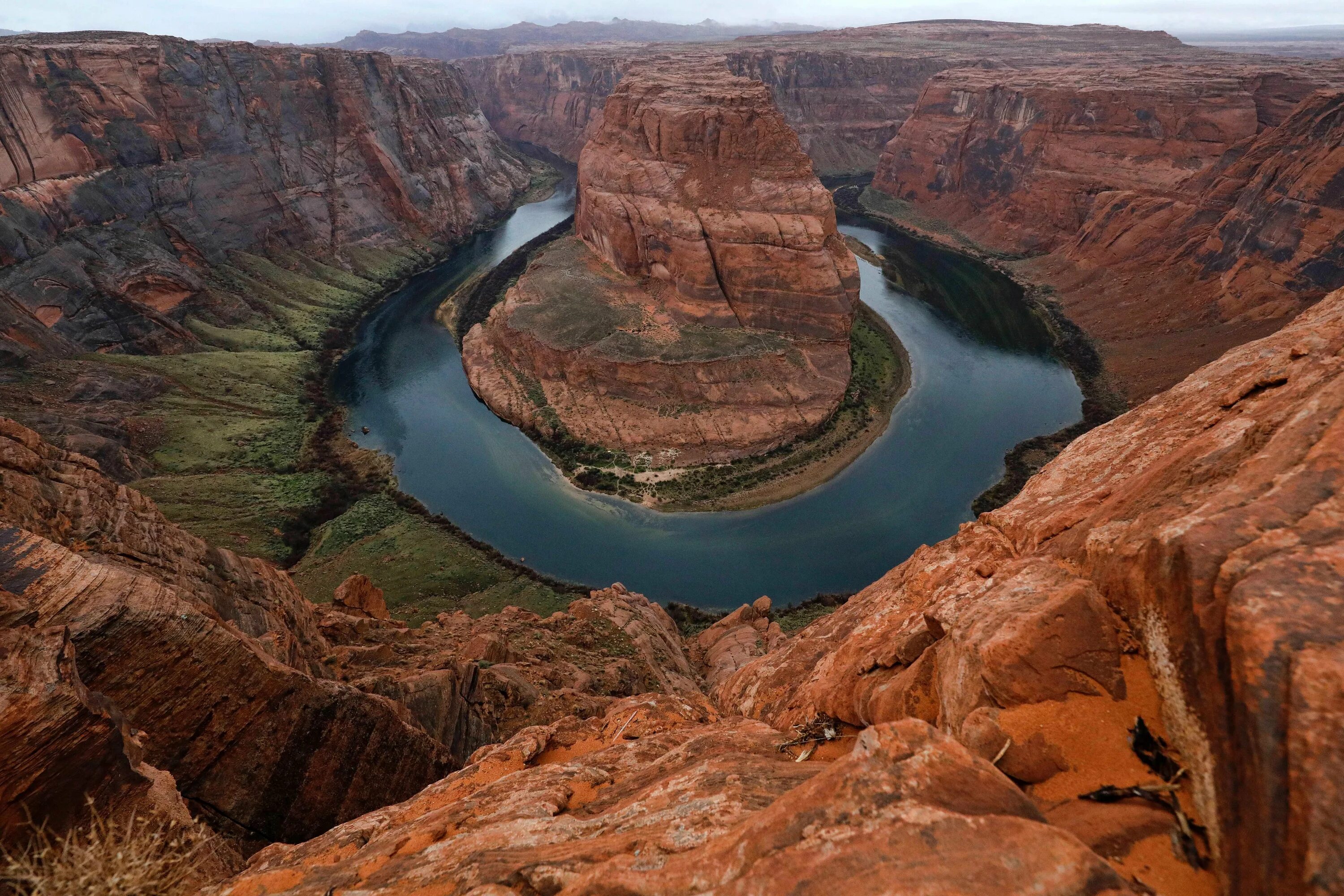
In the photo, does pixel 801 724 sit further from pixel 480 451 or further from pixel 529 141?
pixel 529 141

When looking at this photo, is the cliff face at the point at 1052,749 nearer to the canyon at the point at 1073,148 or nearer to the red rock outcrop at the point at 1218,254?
the red rock outcrop at the point at 1218,254

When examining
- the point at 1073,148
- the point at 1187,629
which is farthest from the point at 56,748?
the point at 1073,148

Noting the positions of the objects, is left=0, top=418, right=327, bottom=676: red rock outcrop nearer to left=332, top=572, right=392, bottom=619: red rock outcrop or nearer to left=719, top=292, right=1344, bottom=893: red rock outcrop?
left=332, top=572, right=392, bottom=619: red rock outcrop

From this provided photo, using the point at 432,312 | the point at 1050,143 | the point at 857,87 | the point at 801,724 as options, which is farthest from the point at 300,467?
the point at 857,87

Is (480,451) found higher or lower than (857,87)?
lower

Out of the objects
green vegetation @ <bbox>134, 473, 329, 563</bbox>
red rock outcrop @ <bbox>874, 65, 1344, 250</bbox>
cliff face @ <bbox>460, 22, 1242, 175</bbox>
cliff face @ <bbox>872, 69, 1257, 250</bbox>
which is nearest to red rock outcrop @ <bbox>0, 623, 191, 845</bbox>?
green vegetation @ <bbox>134, 473, 329, 563</bbox>

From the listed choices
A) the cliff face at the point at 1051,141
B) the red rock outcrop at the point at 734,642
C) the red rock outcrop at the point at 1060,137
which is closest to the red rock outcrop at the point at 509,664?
the red rock outcrop at the point at 734,642
